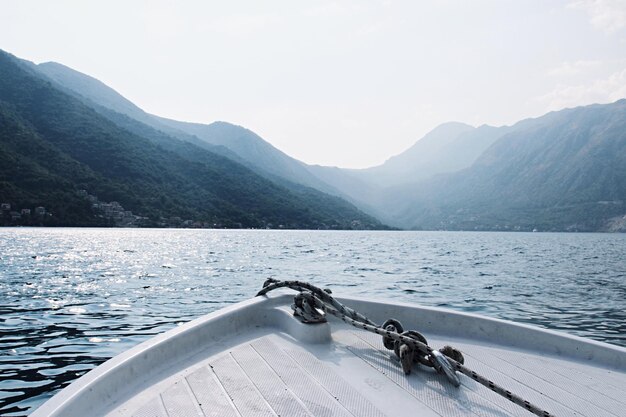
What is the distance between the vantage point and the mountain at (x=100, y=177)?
107 meters

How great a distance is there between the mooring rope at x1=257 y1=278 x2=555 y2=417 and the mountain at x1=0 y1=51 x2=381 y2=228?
381 feet

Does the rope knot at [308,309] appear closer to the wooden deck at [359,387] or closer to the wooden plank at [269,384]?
the wooden deck at [359,387]

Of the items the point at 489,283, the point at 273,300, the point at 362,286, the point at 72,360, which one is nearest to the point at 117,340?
the point at 72,360

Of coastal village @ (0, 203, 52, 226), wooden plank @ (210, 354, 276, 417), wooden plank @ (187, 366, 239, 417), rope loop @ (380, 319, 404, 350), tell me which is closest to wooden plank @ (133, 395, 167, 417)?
wooden plank @ (187, 366, 239, 417)

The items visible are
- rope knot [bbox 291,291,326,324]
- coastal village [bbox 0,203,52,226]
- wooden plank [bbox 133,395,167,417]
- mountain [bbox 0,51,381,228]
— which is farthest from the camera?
mountain [bbox 0,51,381,228]

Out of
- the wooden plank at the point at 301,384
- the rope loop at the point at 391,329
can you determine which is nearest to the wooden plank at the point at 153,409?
the wooden plank at the point at 301,384

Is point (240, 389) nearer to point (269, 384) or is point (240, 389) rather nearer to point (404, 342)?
point (269, 384)

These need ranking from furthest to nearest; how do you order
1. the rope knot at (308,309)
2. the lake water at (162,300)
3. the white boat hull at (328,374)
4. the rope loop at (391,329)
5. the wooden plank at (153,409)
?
the lake water at (162,300)
the rope knot at (308,309)
the rope loop at (391,329)
the white boat hull at (328,374)
the wooden plank at (153,409)

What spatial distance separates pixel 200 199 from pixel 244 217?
58.5ft

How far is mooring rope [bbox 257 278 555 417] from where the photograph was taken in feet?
10.1

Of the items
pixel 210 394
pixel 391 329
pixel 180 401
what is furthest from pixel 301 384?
pixel 391 329

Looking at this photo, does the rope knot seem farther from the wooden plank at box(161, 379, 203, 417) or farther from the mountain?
the mountain

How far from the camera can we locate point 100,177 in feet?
421

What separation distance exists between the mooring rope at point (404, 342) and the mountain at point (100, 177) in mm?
116143
